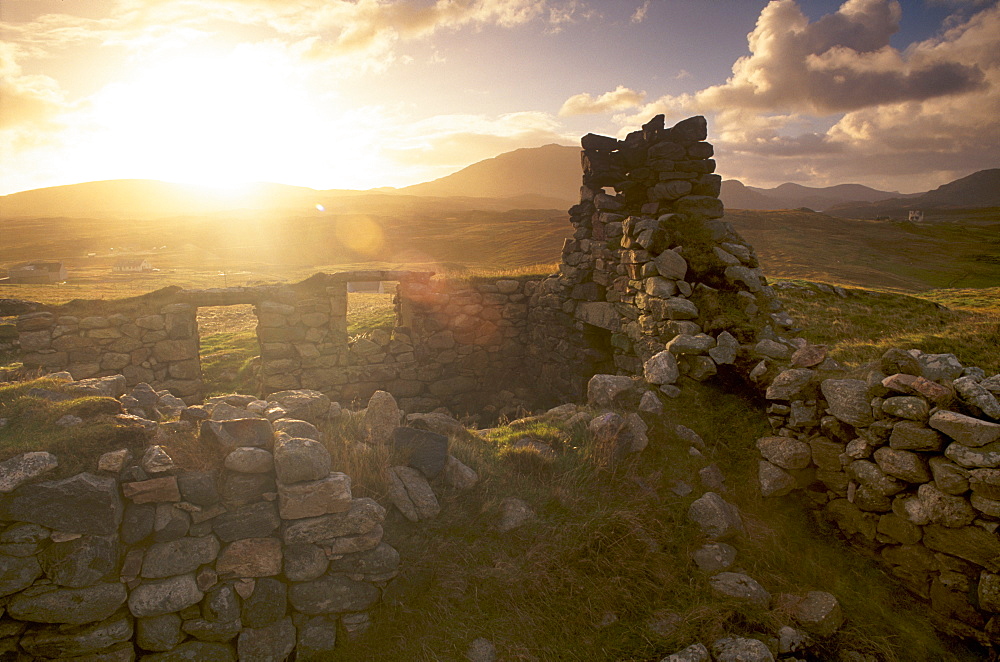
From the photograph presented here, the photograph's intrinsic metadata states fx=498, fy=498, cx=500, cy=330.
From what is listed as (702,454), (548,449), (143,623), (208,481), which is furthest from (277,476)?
(702,454)

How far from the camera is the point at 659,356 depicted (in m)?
7.02

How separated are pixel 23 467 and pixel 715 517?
580 cm

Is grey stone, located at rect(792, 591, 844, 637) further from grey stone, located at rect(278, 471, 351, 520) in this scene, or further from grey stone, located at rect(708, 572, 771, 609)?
grey stone, located at rect(278, 471, 351, 520)

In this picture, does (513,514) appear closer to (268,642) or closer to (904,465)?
(268,642)

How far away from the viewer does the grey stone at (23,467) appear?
356 cm

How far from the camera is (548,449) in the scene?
579cm

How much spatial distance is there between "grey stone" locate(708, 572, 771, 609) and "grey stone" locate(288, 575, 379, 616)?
295 cm

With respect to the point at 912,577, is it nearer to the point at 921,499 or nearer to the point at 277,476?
the point at 921,499

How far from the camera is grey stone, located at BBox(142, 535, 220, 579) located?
3.79m

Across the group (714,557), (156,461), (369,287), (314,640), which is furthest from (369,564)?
(369,287)

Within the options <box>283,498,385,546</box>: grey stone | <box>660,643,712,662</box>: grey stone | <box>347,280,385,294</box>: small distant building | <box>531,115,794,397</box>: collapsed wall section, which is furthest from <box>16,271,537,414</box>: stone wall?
<box>347,280,385,294</box>: small distant building

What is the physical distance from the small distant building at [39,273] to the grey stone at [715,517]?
45987mm

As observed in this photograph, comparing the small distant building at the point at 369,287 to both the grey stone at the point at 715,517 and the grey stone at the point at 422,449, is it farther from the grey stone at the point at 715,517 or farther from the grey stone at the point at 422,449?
the grey stone at the point at 715,517

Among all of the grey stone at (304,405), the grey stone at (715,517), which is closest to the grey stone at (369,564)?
Result: the grey stone at (304,405)
